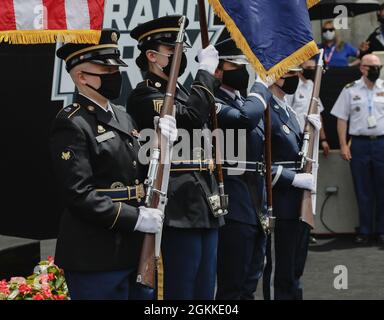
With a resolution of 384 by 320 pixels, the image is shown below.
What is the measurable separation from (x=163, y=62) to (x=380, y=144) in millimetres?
5001

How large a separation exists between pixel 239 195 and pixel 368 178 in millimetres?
4272

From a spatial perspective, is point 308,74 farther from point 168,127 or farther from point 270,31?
point 168,127

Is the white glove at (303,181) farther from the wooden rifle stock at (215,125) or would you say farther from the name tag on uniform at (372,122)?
the name tag on uniform at (372,122)

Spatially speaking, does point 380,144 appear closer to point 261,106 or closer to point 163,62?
point 261,106

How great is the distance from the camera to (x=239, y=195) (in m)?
6.04

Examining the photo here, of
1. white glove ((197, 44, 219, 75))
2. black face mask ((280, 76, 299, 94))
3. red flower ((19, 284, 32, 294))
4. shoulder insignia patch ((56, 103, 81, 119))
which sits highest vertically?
white glove ((197, 44, 219, 75))

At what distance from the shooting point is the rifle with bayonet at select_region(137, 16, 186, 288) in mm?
4777

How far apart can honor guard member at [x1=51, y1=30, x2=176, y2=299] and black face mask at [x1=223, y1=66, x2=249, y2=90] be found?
1246 mm

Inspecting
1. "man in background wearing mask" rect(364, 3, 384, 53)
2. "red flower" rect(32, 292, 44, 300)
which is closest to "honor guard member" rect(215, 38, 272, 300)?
"red flower" rect(32, 292, 44, 300)

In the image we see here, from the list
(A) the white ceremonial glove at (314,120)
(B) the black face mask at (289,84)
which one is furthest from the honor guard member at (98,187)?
(A) the white ceremonial glove at (314,120)

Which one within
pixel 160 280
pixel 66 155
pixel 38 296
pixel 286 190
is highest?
pixel 66 155

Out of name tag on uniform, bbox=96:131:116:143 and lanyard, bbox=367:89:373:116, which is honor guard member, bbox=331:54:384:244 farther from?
name tag on uniform, bbox=96:131:116:143

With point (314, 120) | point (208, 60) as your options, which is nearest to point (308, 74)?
point (314, 120)

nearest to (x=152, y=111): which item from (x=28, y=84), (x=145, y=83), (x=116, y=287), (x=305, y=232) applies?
(x=145, y=83)
